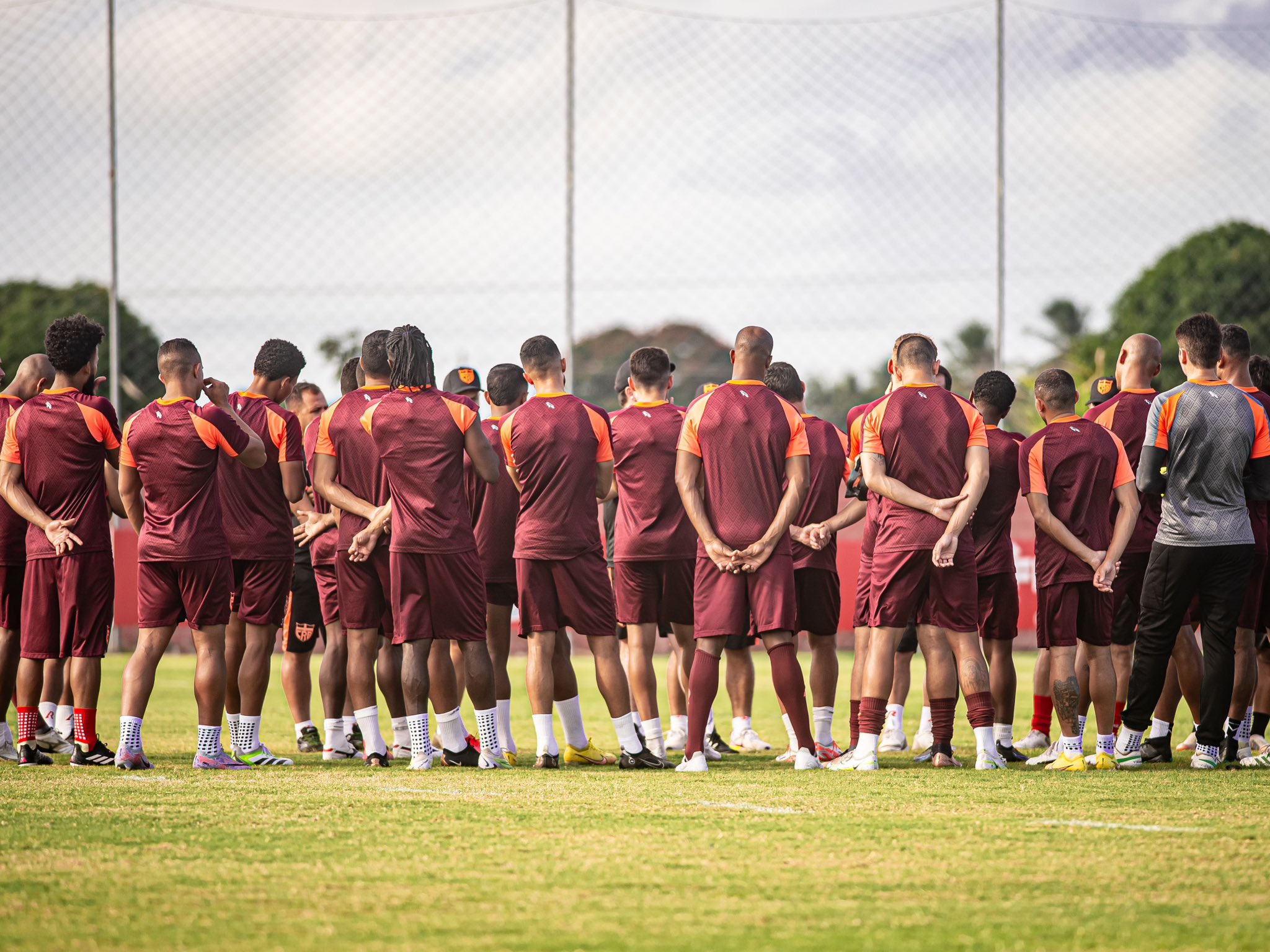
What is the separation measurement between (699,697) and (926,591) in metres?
1.38

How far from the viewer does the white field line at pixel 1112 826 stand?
18.5 feet

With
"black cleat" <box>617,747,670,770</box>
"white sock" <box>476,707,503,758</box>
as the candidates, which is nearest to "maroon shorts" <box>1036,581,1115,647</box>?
"black cleat" <box>617,747,670,770</box>

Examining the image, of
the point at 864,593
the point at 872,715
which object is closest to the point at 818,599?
the point at 864,593

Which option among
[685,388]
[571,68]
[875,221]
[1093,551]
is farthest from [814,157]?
[685,388]

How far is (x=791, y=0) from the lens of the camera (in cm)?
Answer: 2033

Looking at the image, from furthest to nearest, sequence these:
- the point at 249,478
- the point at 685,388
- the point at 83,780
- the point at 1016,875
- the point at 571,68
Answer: the point at 685,388
the point at 571,68
the point at 249,478
the point at 83,780
the point at 1016,875

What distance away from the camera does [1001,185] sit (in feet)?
59.4

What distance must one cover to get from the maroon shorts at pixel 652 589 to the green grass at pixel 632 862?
1422 millimetres

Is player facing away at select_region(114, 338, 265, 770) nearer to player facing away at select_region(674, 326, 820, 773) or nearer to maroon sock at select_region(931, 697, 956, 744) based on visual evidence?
player facing away at select_region(674, 326, 820, 773)

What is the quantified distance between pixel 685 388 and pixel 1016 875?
49.8 metres

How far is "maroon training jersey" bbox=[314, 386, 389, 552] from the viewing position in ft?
27.6

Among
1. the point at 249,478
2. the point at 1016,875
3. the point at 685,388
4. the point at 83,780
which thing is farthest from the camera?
the point at 685,388

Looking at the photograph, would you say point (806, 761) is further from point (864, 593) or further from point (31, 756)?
point (31, 756)

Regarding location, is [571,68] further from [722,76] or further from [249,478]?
[249,478]
